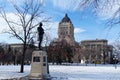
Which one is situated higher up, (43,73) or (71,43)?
(71,43)

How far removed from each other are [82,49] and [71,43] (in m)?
7.60

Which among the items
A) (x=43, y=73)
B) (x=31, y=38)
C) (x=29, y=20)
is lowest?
(x=43, y=73)

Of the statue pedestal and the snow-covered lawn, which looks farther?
the statue pedestal

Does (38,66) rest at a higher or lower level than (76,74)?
higher

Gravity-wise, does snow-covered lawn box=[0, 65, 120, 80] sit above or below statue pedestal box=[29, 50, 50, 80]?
below

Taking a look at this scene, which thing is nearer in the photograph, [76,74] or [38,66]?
[38,66]

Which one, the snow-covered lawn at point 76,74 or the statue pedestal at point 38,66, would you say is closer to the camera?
the snow-covered lawn at point 76,74

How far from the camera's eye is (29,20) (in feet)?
113

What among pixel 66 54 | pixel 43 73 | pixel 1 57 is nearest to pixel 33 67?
pixel 43 73

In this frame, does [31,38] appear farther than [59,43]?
No

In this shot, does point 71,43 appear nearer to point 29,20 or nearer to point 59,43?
point 59,43

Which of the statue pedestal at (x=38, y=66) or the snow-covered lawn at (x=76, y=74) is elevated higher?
the statue pedestal at (x=38, y=66)

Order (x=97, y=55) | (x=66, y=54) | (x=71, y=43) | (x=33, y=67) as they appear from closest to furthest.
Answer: (x=33, y=67) < (x=66, y=54) < (x=71, y=43) < (x=97, y=55)

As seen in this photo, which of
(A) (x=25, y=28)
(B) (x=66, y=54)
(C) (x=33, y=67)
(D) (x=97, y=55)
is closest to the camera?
(C) (x=33, y=67)
